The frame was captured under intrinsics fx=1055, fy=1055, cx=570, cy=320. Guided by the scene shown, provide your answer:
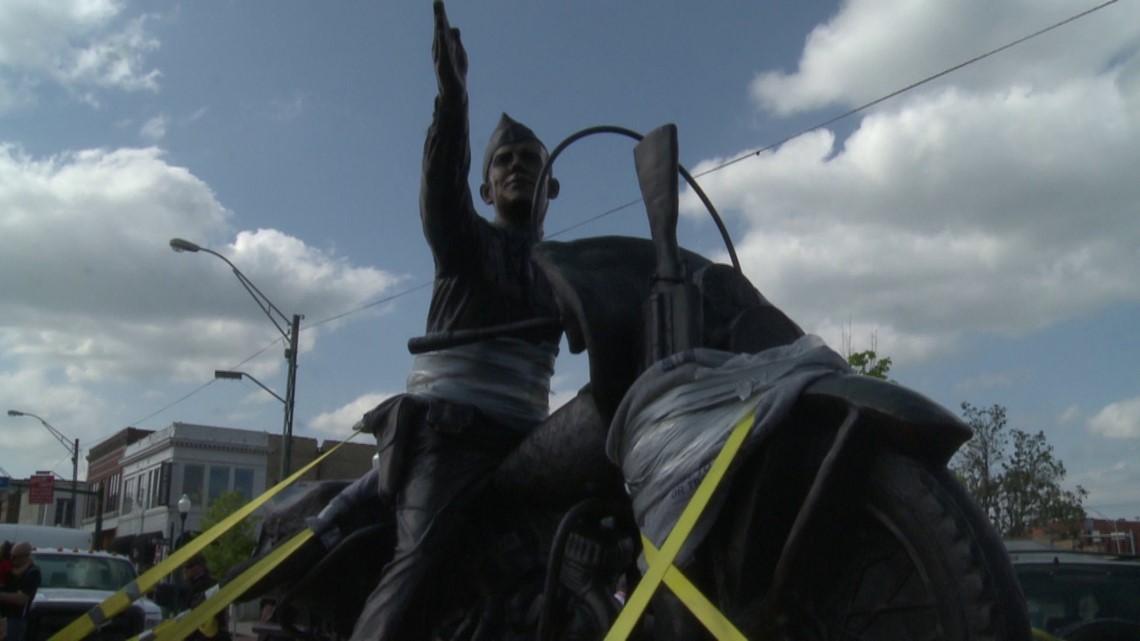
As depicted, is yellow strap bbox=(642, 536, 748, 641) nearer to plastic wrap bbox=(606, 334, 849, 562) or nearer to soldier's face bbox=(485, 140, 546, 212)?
plastic wrap bbox=(606, 334, 849, 562)

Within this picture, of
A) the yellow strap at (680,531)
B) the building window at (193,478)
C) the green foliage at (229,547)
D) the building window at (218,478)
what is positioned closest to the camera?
the yellow strap at (680,531)

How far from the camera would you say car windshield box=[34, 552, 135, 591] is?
1340 centimetres

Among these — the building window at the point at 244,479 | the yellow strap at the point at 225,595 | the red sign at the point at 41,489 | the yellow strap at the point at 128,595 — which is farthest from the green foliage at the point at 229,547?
the yellow strap at the point at 225,595

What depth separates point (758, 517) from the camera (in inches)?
86.5

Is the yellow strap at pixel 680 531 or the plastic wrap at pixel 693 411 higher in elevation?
the plastic wrap at pixel 693 411

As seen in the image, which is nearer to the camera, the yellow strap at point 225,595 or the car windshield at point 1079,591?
the yellow strap at point 225,595

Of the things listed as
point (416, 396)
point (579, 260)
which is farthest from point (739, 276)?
point (416, 396)

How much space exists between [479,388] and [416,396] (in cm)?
21

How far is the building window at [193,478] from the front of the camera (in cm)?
4850

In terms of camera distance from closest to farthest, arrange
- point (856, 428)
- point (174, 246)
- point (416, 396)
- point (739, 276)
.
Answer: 1. point (856, 428)
2. point (739, 276)
3. point (416, 396)
4. point (174, 246)

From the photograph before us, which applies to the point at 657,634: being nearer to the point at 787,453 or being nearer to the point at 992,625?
the point at 787,453

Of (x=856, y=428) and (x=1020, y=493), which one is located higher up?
(x=1020, y=493)

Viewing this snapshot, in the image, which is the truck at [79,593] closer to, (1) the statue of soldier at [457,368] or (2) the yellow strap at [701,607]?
(1) the statue of soldier at [457,368]

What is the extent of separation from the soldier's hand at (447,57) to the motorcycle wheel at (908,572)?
1.69 m
